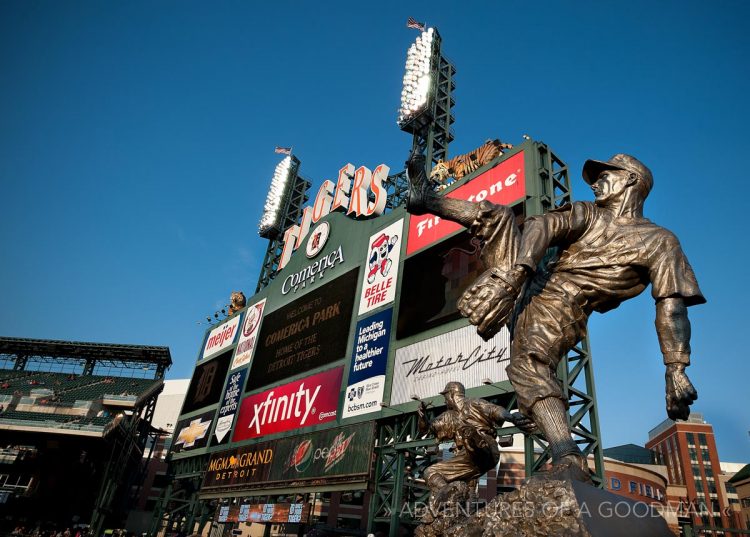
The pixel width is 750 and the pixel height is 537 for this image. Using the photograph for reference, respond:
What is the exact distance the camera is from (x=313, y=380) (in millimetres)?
16344

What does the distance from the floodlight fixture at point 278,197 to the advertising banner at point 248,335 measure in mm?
7539

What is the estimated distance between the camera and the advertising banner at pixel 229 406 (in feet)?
65.2

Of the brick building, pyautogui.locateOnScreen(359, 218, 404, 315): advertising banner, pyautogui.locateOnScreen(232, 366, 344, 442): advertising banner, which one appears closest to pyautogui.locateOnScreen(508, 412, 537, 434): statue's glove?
pyautogui.locateOnScreen(359, 218, 404, 315): advertising banner

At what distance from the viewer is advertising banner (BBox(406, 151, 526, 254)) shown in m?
13.3

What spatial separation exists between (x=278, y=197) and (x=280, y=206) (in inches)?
28.3

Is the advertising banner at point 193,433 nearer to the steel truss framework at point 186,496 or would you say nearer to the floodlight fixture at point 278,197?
the steel truss framework at point 186,496

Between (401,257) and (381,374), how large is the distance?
3.60m

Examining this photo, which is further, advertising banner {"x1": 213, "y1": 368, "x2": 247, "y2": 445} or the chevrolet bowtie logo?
the chevrolet bowtie logo

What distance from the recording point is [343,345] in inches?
629

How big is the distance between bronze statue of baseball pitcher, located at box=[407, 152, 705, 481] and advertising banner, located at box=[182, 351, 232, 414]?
20.8 metres

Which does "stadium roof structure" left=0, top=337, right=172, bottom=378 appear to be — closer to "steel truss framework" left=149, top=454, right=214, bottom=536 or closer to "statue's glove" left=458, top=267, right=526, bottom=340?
"steel truss framework" left=149, top=454, right=214, bottom=536

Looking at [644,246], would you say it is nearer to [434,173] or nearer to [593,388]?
[593,388]

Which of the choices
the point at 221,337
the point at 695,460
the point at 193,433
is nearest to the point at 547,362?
the point at 193,433

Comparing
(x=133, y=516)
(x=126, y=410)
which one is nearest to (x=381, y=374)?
(x=133, y=516)
